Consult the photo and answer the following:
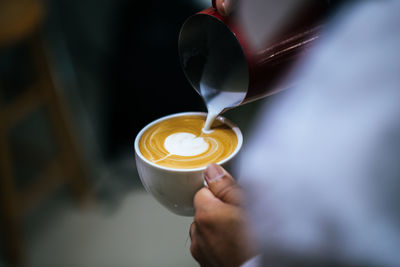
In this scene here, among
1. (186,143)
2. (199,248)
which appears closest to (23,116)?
(186,143)

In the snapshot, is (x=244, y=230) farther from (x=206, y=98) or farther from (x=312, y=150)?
(x=206, y=98)

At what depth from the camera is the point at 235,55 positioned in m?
0.75

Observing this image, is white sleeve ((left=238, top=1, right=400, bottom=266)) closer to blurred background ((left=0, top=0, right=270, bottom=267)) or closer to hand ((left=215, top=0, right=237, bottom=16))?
hand ((left=215, top=0, right=237, bottom=16))

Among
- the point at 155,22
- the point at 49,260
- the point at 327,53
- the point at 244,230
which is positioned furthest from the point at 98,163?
the point at 327,53

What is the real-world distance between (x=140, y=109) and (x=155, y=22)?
0.37 m

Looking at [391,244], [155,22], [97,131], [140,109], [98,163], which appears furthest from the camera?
[97,131]

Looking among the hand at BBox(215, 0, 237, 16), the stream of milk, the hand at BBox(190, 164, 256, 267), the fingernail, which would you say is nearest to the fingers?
the hand at BBox(190, 164, 256, 267)

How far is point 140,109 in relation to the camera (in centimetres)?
154

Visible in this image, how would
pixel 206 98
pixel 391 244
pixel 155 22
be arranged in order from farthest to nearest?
pixel 155 22
pixel 206 98
pixel 391 244

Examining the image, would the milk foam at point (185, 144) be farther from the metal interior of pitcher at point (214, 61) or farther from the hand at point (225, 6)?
the hand at point (225, 6)

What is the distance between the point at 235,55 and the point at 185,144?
208mm

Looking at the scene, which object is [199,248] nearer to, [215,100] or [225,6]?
[215,100]

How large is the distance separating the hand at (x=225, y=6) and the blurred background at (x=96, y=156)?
1.48 feet

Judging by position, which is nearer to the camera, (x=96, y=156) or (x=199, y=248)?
(x=199, y=248)
